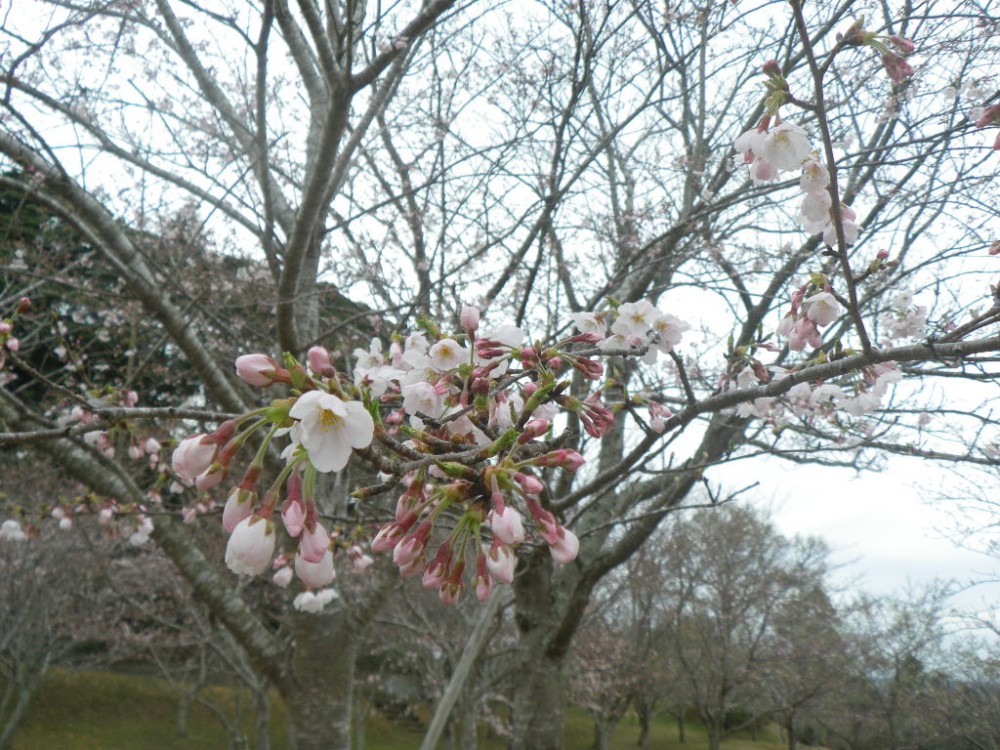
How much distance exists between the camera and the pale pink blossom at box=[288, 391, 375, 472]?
3.17 ft

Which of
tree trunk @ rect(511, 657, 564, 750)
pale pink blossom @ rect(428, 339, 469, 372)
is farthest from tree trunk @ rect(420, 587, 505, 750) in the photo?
pale pink blossom @ rect(428, 339, 469, 372)

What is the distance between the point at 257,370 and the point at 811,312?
1645 mm

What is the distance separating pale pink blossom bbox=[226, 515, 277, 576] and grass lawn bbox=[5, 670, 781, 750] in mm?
15544

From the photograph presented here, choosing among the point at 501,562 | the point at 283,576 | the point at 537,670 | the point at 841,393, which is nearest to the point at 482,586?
the point at 501,562

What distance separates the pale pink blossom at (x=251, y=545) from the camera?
42.3 inches

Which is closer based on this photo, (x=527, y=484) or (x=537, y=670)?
(x=527, y=484)

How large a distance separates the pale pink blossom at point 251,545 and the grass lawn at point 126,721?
15.5 m

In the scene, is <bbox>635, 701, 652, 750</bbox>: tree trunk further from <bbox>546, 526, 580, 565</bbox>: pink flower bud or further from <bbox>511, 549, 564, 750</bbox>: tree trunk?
<bbox>546, 526, 580, 565</bbox>: pink flower bud

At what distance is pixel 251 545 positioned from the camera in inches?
42.5

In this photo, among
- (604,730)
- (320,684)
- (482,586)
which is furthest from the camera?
(604,730)

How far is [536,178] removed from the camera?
5469mm

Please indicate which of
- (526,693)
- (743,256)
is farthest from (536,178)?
(526,693)

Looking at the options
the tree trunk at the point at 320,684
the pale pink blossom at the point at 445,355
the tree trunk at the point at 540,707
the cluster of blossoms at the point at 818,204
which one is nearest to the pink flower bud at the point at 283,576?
the tree trunk at the point at 320,684

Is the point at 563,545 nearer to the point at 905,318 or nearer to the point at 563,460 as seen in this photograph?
the point at 563,460
